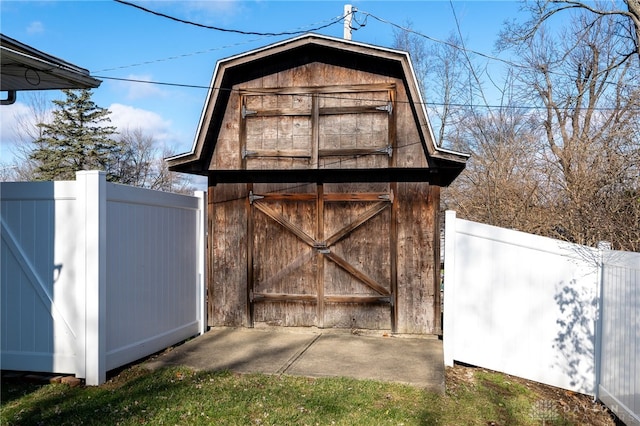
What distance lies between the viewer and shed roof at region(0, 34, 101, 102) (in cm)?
493

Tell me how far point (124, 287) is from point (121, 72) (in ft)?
22.7

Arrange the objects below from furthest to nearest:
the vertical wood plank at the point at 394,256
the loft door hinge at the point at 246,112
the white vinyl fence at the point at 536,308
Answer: the loft door hinge at the point at 246,112, the vertical wood plank at the point at 394,256, the white vinyl fence at the point at 536,308

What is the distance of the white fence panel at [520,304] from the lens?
501cm

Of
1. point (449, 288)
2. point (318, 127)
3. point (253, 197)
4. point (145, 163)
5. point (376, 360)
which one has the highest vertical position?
point (145, 163)

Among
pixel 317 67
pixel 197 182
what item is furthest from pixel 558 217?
pixel 197 182

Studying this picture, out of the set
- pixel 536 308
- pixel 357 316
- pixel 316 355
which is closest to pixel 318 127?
pixel 357 316

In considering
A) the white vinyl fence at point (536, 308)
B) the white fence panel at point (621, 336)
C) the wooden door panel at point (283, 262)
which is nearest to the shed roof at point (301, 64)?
the wooden door panel at point (283, 262)

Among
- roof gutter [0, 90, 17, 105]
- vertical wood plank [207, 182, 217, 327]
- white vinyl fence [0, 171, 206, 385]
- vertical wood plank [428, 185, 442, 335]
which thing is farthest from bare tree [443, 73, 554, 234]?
roof gutter [0, 90, 17, 105]

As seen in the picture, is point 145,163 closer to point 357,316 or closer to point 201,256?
point 201,256

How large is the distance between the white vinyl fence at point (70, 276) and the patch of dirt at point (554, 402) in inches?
142

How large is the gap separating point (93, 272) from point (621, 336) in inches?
197

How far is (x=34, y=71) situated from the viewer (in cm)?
539

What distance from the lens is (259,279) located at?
7426 mm

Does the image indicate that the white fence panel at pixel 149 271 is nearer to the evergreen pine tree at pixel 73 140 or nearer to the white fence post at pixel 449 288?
the white fence post at pixel 449 288
